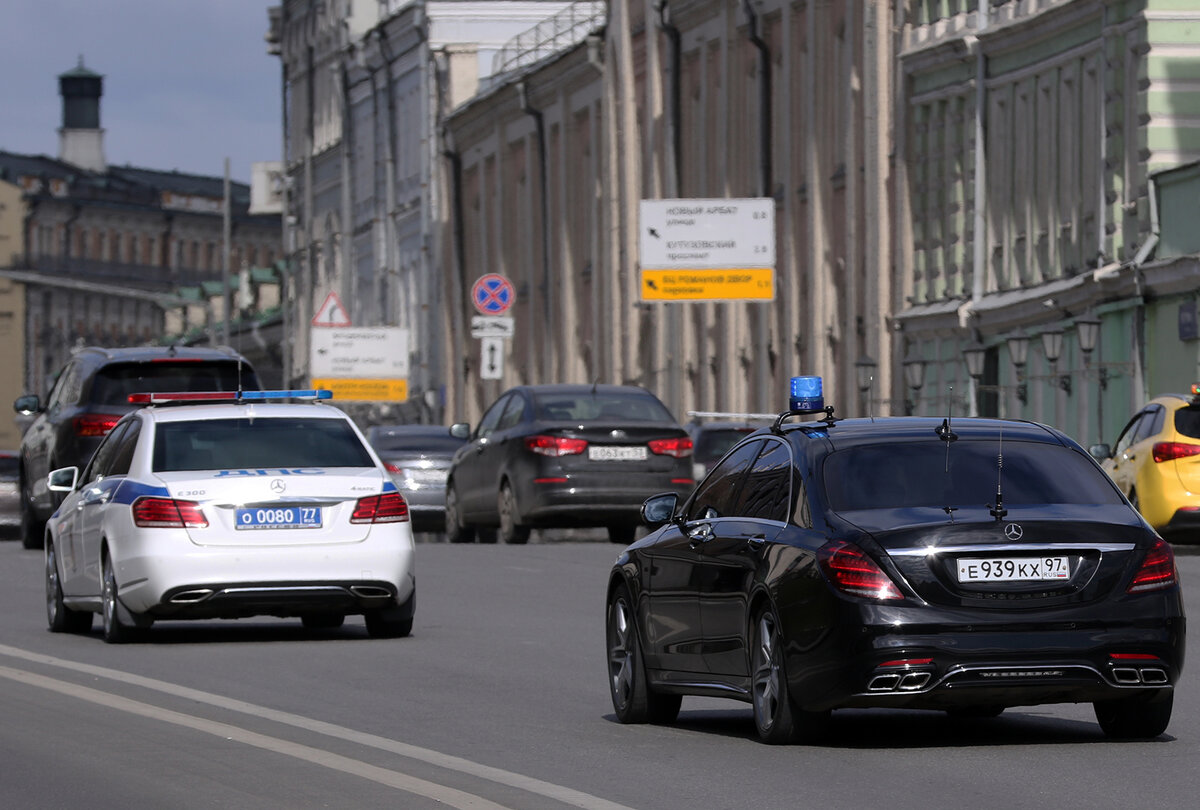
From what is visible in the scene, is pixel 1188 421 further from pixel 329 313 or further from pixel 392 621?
pixel 329 313

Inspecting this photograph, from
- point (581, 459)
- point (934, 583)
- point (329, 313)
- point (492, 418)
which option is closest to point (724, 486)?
point (934, 583)

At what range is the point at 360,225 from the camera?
308ft

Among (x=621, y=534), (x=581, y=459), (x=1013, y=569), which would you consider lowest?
(x=621, y=534)

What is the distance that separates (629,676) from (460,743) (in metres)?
1.34

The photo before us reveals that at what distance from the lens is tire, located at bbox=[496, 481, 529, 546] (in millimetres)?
30859

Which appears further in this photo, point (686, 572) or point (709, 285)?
point (709, 285)

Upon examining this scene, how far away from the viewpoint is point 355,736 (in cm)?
1226

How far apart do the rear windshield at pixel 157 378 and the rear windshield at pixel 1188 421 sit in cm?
845

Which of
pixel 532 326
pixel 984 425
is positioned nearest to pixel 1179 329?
pixel 984 425

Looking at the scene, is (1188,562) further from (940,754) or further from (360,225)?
(360,225)

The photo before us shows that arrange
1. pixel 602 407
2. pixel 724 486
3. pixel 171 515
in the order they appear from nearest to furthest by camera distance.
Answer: pixel 724 486 < pixel 171 515 < pixel 602 407

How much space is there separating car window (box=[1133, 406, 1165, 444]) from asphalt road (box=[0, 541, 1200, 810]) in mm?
11312

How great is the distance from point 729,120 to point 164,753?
46851 mm

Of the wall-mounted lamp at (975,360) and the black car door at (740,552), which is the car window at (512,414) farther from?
the black car door at (740,552)
